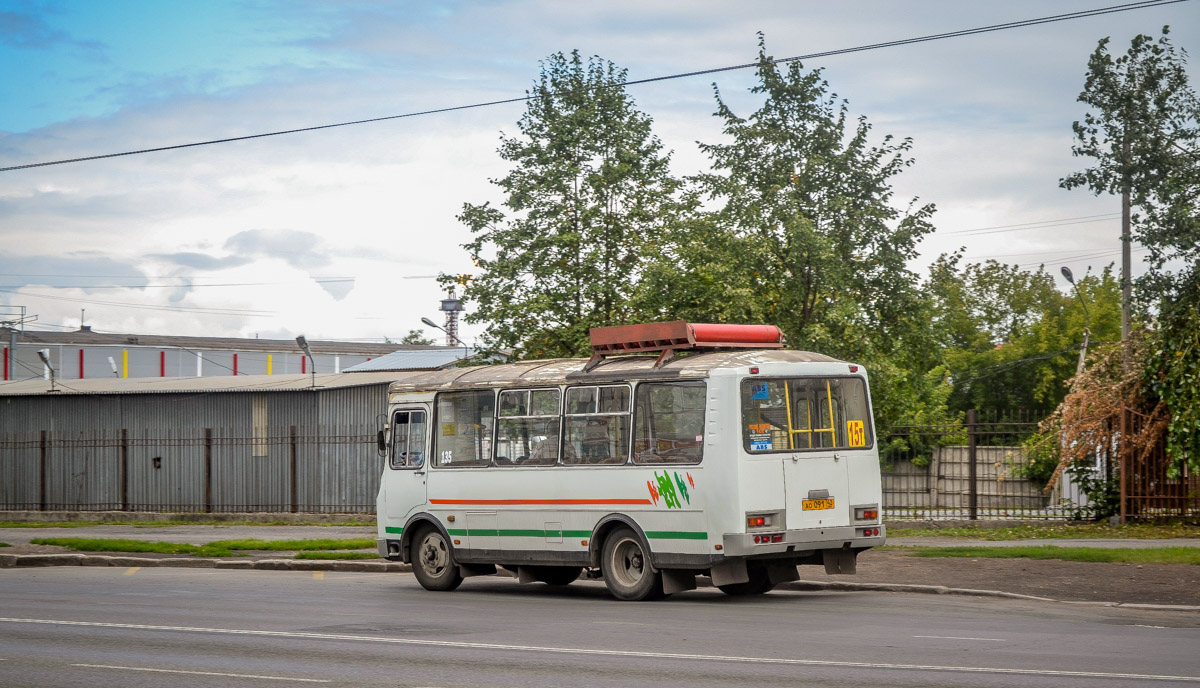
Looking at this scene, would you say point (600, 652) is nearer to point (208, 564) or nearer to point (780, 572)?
point (780, 572)

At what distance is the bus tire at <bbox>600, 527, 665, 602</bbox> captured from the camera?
48.2 ft

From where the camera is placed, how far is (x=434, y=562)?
17.1m

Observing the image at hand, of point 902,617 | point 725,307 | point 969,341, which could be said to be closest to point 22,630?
point 902,617

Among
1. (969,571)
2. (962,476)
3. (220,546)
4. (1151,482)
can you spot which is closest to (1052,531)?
(962,476)

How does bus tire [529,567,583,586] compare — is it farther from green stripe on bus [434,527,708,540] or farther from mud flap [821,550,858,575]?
mud flap [821,550,858,575]

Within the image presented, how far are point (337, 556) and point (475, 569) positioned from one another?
198 inches

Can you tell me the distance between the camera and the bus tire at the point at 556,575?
55.3ft

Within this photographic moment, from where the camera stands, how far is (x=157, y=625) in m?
12.5

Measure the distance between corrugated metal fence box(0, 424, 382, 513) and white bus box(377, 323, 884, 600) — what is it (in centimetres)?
1477

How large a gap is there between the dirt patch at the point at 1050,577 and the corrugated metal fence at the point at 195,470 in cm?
1686

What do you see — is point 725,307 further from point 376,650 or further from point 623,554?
point 376,650

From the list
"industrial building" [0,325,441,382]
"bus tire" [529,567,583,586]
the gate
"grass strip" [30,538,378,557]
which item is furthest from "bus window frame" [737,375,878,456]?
"industrial building" [0,325,441,382]

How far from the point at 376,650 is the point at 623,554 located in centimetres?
510

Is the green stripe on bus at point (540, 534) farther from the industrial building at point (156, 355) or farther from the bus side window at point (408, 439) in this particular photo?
the industrial building at point (156, 355)
